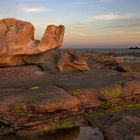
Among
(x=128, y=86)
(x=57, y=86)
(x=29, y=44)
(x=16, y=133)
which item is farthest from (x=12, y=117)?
(x=29, y=44)

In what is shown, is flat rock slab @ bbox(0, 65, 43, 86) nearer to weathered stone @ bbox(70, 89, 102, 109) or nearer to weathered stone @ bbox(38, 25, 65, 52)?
weathered stone @ bbox(38, 25, 65, 52)

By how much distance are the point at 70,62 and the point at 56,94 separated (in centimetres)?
757

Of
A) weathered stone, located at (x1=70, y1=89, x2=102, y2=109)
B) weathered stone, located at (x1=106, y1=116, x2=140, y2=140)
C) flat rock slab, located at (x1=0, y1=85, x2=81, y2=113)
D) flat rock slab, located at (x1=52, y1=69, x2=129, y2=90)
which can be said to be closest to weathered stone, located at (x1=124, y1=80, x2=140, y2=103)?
flat rock slab, located at (x1=52, y1=69, x2=129, y2=90)

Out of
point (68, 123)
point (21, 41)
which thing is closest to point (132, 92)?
point (68, 123)

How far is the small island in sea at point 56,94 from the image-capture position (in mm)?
18047

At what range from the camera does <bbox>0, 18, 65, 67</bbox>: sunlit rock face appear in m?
25.4

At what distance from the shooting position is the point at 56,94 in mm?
19734

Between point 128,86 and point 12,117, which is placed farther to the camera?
point 128,86

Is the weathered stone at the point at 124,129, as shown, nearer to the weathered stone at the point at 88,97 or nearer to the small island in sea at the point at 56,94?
the small island in sea at the point at 56,94

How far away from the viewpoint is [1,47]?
25.0m

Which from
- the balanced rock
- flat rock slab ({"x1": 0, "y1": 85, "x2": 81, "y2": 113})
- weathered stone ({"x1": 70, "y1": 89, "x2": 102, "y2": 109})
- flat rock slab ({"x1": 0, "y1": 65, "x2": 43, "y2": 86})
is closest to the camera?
flat rock slab ({"x1": 0, "y1": 85, "x2": 81, "y2": 113})

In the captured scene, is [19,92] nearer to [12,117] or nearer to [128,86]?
[12,117]

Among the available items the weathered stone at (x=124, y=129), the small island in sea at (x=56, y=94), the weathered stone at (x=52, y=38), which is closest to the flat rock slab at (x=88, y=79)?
the small island in sea at (x=56, y=94)

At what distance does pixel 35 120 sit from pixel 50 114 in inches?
35.0
